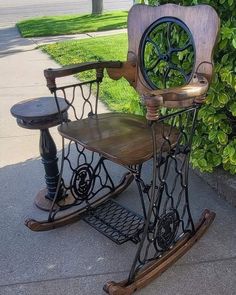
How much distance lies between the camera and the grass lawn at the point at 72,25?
8.86 metres

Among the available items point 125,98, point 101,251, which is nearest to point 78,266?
point 101,251

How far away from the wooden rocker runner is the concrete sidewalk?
69 millimetres

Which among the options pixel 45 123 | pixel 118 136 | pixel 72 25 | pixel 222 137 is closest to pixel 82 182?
pixel 45 123

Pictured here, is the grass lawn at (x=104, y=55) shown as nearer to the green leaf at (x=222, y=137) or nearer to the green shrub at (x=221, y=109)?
the green shrub at (x=221, y=109)

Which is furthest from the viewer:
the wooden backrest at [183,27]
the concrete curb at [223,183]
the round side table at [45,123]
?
the concrete curb at [223,183]

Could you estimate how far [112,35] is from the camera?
803 cm

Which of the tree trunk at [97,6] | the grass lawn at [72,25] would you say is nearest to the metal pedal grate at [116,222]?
the grass lawn at [72,25]

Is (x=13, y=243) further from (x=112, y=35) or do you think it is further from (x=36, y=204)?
→ (x=112, y=35)

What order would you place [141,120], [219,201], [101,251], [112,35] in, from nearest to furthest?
[101,251] → [141,120] → [219,201] → [112,35]

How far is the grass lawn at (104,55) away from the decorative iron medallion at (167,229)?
4.36ft

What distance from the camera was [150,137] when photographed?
2.18m

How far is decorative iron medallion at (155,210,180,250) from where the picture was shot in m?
2.07

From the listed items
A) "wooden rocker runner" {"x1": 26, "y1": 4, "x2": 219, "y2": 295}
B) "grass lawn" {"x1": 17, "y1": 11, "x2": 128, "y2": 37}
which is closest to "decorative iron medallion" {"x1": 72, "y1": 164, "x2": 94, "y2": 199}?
"wooden rocker runner" {"x1": 26, "y1": 4, "x2": 219, "y2": 295}

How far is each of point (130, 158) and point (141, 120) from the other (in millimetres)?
572
